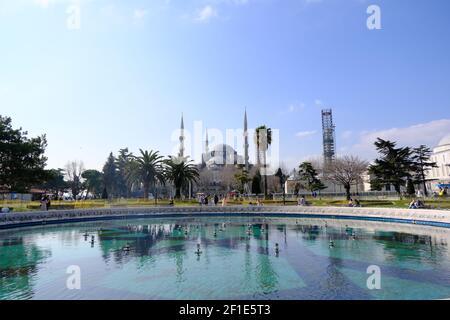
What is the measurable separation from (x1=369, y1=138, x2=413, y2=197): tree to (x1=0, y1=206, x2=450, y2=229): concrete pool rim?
47.1 feet

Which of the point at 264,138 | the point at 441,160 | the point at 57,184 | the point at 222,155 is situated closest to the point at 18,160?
the point at 264,138

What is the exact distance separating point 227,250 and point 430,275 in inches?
326

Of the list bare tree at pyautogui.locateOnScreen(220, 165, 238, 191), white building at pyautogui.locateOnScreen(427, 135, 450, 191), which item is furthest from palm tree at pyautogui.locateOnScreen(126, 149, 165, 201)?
white building at pyautogui.locateOnScreen(427, 135, 450, 191)

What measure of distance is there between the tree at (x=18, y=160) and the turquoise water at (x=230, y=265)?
33.4 ft

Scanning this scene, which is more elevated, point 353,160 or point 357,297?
point 353,160

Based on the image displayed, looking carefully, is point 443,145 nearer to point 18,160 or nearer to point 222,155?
point 222,155

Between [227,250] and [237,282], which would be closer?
[237,282]

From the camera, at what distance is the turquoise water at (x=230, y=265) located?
8.83 meters

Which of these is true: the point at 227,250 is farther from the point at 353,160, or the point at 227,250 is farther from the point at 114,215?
the point at 353,160

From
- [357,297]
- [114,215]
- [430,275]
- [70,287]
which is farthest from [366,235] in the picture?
[114,215]

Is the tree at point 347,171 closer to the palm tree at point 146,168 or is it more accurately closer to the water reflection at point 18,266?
the palm tree at point 146,168

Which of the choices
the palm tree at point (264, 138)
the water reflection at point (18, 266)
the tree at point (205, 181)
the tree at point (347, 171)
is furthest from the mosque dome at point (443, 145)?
the water reflection at point (18, 266)

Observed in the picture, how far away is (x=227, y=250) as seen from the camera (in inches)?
591

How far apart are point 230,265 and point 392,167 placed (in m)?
35.3
